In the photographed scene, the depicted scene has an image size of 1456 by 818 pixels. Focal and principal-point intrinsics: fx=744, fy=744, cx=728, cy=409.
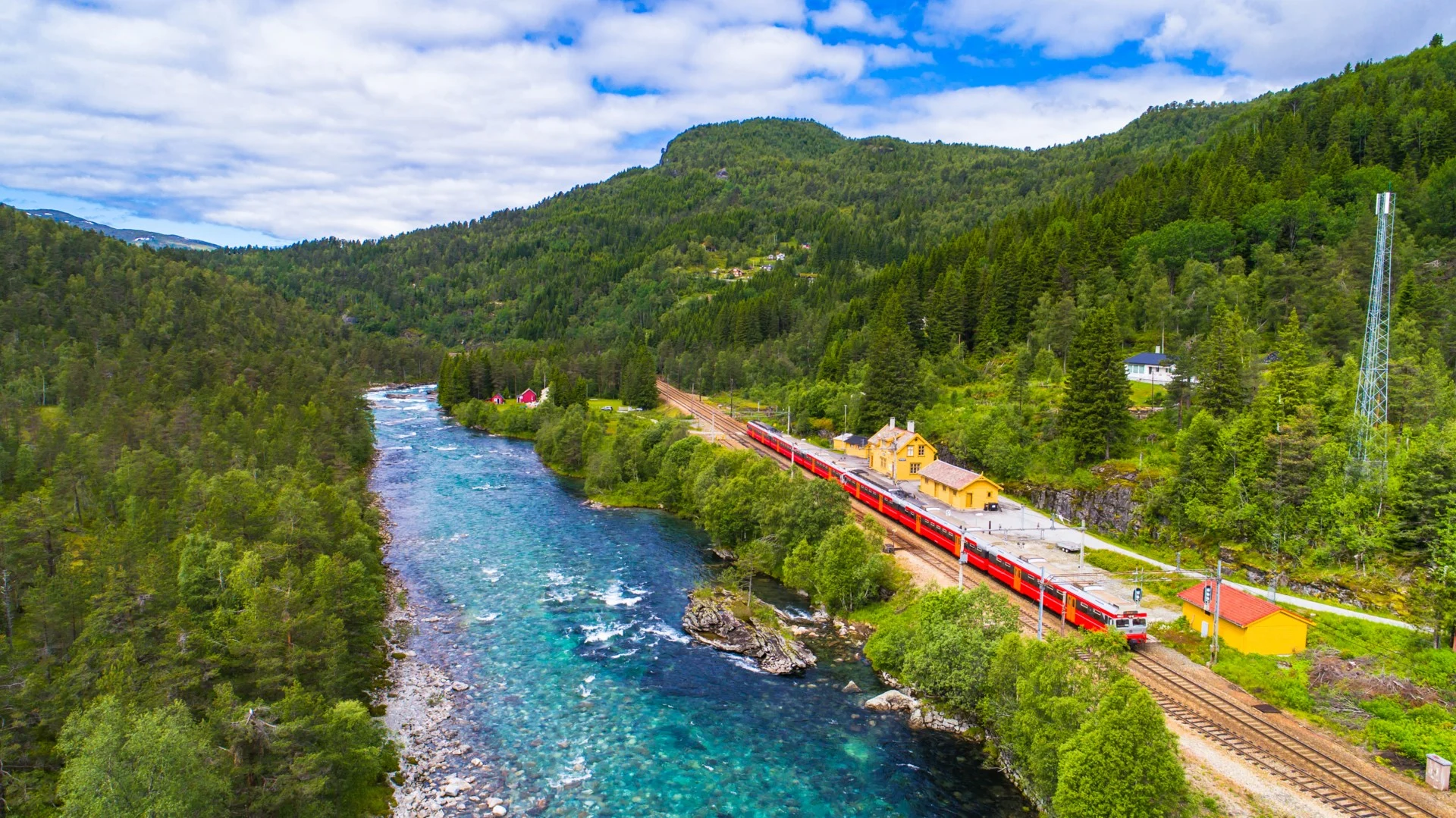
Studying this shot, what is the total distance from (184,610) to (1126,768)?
3144cm

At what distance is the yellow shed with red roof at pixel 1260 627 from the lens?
32344 mm

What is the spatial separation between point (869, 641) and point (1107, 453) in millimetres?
29843

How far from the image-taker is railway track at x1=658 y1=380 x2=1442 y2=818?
23125 millimetres

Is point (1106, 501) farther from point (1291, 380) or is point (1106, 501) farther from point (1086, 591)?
point (1086, 591)

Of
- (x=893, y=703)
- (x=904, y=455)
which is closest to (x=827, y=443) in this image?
(x=904, y=455)

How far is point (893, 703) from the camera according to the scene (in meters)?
33.4

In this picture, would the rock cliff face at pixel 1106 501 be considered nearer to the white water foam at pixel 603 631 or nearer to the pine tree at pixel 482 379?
the white water foam at pixel 603 631

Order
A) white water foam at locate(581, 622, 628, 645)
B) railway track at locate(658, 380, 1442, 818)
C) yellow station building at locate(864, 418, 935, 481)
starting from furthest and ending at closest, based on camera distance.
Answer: yellow station building at locate(864, 418, 935, 481) < white water foam at locate(581, 622, 628, 645) < railway track at locate(658, 380, 1442, 818)

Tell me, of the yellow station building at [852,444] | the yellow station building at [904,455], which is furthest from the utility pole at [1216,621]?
the yellow station building at [852,444]

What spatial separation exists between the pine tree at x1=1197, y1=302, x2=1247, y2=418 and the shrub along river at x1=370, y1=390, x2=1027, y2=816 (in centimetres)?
3272

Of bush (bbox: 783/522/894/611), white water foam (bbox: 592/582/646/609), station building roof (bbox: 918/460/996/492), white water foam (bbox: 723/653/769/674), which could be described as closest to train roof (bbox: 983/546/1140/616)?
bush (bbox: 783/522/894/611)

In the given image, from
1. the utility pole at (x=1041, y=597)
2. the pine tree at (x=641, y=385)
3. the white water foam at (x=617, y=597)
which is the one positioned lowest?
the white water foam at (x=617, y=597)

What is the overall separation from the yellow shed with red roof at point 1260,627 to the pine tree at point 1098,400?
23.8 m

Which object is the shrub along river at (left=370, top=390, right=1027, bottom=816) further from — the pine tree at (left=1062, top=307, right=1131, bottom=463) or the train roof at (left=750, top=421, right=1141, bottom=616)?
the pine tree at (left=1062, top=307, right=1131, bottom=463)
